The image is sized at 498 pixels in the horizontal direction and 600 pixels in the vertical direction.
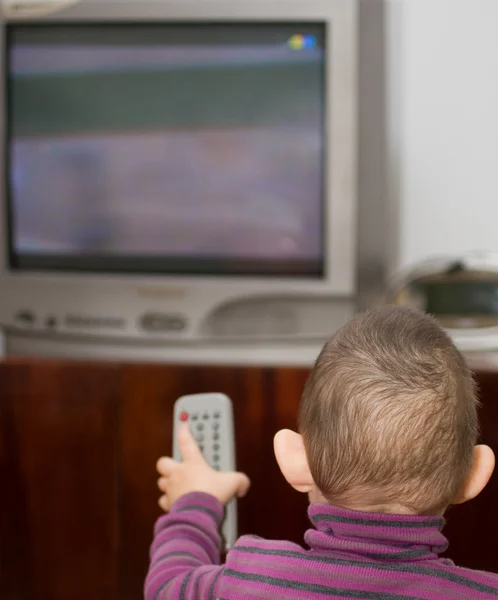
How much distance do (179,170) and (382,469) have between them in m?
0.80

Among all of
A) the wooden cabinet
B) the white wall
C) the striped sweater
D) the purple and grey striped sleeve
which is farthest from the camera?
the white wall

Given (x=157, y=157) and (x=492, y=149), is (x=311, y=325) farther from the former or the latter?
(x=492, y=149)

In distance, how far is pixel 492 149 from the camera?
1461mm

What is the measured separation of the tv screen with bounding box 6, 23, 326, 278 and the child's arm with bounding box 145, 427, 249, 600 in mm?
479

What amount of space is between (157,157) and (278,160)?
203 mm

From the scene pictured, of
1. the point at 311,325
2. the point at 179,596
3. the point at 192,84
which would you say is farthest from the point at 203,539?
the point at 192,84

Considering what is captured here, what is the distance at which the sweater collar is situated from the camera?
0.62 metres

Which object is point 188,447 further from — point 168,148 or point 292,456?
point 168,148

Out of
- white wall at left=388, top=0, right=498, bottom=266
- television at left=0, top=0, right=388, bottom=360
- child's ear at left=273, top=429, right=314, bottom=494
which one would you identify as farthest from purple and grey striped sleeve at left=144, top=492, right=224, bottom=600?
white wall at left=388, top=0, right=498, bottom=266

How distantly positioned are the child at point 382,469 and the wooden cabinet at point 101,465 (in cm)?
35

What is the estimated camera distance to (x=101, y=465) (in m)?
1.07

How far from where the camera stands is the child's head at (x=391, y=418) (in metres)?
0.62

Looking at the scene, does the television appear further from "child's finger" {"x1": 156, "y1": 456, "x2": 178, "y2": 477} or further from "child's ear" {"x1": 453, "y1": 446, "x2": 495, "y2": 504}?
"child's ear" {"x1": 453, "y1": 446, "x2": 495, "y2": 504}

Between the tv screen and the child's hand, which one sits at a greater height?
the tv screen
